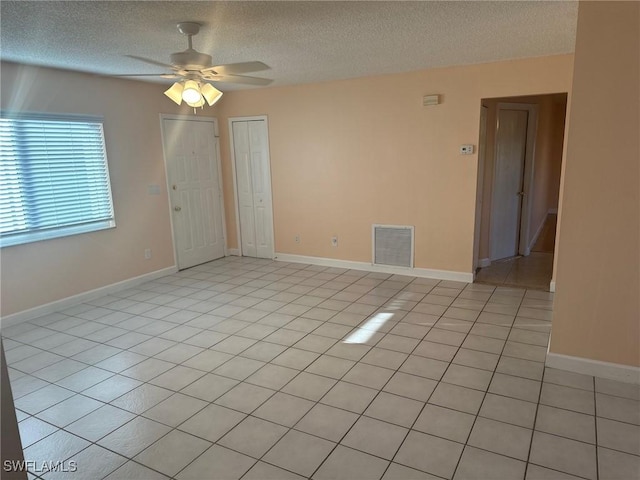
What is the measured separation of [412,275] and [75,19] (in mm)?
4136

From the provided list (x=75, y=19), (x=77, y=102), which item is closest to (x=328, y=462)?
(x=75, y=19)

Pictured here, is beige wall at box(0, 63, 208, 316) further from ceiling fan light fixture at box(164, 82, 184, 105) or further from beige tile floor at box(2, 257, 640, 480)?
ceiling fan light fixture at box(164, 82, 184, 105)

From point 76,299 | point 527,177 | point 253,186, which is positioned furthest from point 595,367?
point 76,299

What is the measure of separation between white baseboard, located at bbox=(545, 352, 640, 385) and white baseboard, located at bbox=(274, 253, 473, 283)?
77.8 inches

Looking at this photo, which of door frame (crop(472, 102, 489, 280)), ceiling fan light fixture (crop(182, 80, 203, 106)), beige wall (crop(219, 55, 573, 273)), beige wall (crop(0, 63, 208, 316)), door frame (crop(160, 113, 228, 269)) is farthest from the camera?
door frame (crop(160, 113, 228, 269))

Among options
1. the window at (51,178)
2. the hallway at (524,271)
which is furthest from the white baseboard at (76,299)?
the hallway at (524,271)

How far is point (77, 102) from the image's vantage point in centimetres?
439

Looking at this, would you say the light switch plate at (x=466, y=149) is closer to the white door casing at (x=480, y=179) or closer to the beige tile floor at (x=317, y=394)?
the white door casing at (x=480, y=179)

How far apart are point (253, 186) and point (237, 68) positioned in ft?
11.1

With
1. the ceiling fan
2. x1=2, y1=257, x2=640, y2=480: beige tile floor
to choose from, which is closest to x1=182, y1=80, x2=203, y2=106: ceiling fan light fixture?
the ceiling fan

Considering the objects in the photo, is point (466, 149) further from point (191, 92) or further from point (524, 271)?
point (191, 92)

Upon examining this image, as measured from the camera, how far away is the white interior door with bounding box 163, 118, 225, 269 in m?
5.56

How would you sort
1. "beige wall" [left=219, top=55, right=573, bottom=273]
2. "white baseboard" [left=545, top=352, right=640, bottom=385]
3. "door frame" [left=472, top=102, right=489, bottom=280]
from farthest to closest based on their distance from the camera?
"door frame" [left=472, top=102, right=489, bottom=280] → "beige wall" [left=219, top=55, right=573, bottom=273] → "white baseboard" [left=545, top=352, right=640, bottom=385]

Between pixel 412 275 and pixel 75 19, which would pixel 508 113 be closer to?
pixel 412 275
